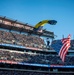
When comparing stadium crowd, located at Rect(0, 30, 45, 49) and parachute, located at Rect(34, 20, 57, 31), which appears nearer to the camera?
stadium crowd, located at Rect(0, 30, 45, 49)

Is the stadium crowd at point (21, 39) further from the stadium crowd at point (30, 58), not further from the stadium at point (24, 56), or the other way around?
the stadium crowd at point (30, 58)

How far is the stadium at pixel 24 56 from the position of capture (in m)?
64.2

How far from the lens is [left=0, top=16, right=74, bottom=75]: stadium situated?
64188mm

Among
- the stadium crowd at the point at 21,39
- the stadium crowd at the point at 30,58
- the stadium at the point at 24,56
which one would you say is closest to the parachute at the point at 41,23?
the stadium at the point at 24,56

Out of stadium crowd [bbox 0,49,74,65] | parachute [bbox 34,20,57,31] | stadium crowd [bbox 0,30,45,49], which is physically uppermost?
parachute [bbox 34,20,57,31]

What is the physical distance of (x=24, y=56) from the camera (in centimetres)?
6994

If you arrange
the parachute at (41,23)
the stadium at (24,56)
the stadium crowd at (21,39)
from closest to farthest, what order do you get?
the stadium at (24,56) < the stadium crowd at (21,39) < the parachute at (41,23)

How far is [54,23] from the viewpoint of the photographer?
3115 inches

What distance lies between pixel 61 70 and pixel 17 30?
20.3 meters

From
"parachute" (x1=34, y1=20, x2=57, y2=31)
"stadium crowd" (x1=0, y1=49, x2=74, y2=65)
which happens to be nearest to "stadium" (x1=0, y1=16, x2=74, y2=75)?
"stadium crowd" (x1=0, y1=49, x2=74, y2=65)

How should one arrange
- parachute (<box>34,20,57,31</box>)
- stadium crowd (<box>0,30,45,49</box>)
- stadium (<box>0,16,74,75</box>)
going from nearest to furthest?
stadium (<box>0,16,74,75</box>) < stadium crowd (<box>0,30,45,49</box>) < parachute (<box>34,20,57,31</box>)

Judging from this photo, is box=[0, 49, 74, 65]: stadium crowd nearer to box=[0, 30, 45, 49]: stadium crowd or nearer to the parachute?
box=[0, 30, 45, 49]: stadium crowd

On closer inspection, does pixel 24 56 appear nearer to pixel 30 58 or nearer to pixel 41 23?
pixel 30 58

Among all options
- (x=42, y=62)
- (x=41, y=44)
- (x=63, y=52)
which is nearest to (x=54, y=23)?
(x=41, y=44)
